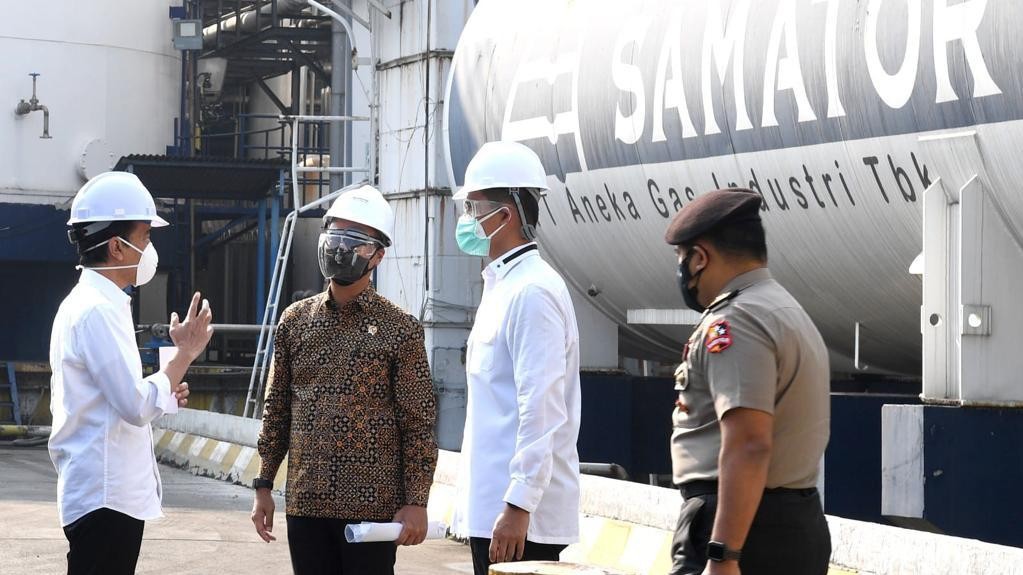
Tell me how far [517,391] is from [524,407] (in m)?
0.09

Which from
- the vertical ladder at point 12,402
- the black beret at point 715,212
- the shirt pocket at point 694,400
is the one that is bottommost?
the vertical ladder at point 12,402

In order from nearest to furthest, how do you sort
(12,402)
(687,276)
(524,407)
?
1. (687,276)
2. (524,407)
3. (12,402)

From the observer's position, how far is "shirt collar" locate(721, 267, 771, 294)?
146 inches

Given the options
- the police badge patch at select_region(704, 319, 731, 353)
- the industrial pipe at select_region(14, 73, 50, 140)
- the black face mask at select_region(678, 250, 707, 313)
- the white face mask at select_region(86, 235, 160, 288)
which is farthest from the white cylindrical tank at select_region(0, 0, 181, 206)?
the police badge patch at select_region(704, 319, 731, 353)

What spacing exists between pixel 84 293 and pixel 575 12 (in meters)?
5.73

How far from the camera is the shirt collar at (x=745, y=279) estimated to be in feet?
12.1

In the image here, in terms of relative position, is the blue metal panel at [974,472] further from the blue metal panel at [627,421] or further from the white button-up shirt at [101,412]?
the blue metal panel at [627,421]

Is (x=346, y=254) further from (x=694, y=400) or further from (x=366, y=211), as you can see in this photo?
(x=694, y=400)

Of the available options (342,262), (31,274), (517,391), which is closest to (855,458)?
(517,391)

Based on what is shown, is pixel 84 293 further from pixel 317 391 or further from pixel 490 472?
pixel 490 472

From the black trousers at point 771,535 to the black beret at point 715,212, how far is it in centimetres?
60

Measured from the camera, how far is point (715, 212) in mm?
3688

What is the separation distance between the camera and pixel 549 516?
15.1 ft

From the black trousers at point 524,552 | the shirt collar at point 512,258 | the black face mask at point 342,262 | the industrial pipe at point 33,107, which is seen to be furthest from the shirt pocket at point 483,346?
the industrial pipe at point 33,107
